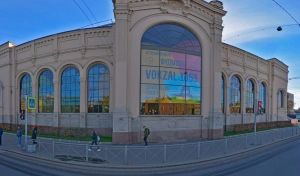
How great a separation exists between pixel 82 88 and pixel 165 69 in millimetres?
8749

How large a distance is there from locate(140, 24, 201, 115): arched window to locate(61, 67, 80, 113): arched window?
7.98 meters

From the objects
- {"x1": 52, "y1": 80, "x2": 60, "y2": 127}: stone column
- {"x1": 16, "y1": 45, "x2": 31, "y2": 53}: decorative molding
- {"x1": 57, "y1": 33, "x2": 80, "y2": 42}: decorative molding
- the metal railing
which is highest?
{"x1": 57, "y1": 33, "x2": 80, "y2": 42}: decorative molding

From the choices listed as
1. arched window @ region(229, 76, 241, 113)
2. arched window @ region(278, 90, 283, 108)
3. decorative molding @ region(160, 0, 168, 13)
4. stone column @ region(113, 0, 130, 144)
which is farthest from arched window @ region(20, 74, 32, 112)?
arched window @ region(278, 90, 283, 108)

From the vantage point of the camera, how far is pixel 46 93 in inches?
865

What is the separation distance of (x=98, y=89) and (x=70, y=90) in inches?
138

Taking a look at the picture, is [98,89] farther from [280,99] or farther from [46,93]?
[280,99]

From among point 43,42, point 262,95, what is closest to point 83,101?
point 43,42

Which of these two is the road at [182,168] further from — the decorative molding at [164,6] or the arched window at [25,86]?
the arched window at [25,86]

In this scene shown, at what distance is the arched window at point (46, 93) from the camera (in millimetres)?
21438

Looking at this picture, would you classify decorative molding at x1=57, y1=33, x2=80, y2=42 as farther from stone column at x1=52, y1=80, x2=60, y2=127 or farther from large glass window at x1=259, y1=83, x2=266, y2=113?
large glass window at x1=259, y1=83, x2=266, y2=113

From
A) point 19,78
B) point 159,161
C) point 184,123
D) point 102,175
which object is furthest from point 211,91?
point 19,78

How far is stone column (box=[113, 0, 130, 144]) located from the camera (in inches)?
578

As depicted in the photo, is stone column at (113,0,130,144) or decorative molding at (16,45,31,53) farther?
decorative molding at (16,45,31,53)

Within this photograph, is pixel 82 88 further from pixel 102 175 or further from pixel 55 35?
pixel 102 175
